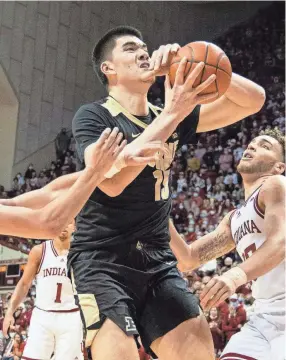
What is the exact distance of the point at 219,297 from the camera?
3.05 metres

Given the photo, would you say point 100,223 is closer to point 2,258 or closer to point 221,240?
point 221,240

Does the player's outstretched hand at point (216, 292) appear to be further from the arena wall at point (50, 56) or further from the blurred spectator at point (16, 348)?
the arena wall at point (50, 56)

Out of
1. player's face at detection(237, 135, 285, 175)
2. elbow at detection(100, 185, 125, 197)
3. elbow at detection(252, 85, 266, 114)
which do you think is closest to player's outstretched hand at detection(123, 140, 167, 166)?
elbow at detection(100, 185, 125, 197)

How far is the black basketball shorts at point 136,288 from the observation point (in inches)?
129

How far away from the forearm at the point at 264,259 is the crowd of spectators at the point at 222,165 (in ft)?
18.0

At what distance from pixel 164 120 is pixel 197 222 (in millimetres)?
11833

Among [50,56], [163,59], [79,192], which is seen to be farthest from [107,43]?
[50,56]

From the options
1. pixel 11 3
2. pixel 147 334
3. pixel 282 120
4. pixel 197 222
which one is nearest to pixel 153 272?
pixel 147 334

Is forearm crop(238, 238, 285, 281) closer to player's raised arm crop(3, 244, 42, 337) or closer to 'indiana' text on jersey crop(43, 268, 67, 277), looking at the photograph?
'indiana' text on jersey crop(43, 268, 67, 277)

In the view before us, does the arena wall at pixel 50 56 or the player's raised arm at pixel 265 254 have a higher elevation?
the arena wall at pixel 50 56

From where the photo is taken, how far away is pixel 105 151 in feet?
9.23

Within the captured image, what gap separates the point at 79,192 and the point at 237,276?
910 millimetres

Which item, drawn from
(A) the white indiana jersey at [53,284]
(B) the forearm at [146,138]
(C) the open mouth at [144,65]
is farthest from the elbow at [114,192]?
(A) the white indiana jersey at [53,284]

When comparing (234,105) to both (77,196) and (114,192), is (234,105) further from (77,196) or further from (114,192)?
(77,196)
